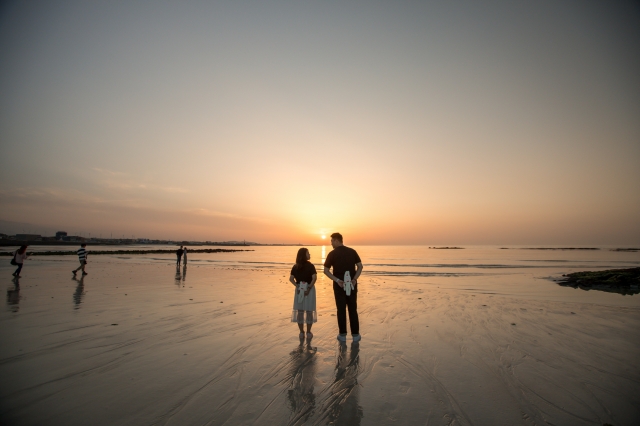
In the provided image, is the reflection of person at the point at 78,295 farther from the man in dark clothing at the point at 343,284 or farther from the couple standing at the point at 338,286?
the man in dark clothing at the point at 343,284

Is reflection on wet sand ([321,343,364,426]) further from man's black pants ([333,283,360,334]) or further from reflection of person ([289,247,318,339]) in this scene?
reflection of person ([289,247,318,339])

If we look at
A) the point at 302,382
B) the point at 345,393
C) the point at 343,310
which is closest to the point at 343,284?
the point at 343,310

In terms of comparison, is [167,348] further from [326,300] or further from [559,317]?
[559,317]

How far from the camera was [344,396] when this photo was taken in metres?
4.75

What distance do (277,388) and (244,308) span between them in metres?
7.40

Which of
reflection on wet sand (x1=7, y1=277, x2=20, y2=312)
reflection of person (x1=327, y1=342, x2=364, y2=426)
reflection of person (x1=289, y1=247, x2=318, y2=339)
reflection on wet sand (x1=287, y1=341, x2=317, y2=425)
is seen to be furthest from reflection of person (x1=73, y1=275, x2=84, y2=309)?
reflection of person (x1=327, y1=342, x2=364, y2=426)

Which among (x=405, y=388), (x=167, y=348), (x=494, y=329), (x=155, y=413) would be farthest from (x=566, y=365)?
(x=167, y=348)

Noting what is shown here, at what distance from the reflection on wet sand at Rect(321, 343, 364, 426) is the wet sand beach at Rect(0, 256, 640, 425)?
25mm

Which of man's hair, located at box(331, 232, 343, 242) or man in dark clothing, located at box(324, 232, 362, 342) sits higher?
man's hair, located at box(331, 232, 343, 242)

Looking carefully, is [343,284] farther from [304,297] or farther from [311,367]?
[311,367]

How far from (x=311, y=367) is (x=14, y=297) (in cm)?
1482

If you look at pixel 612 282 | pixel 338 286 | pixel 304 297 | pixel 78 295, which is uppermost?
pixel 338 286

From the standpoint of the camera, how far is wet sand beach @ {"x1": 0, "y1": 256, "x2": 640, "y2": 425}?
4.27 meters

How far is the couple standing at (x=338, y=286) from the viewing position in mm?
7801
